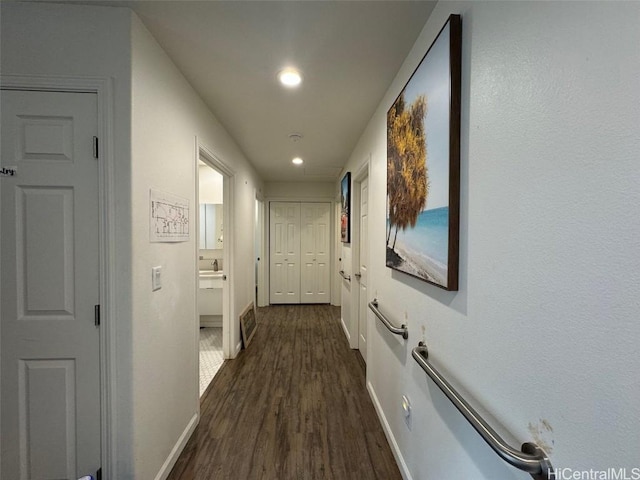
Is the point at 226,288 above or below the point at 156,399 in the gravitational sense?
above

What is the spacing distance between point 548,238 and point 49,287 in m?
1.88

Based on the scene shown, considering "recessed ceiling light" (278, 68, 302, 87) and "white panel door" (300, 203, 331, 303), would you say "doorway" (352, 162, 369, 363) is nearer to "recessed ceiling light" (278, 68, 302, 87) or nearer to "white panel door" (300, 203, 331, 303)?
"recessed ceiling light" (278, 68, 302, 87)

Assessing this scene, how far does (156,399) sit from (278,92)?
6.71 ft

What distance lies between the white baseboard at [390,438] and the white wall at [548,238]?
462mm

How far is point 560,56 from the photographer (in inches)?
23.6

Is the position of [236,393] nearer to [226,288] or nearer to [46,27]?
[226,288]

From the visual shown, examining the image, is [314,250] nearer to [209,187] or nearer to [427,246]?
[209,187]

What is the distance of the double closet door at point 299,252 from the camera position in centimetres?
516

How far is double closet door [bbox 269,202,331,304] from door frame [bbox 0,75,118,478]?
3929mm

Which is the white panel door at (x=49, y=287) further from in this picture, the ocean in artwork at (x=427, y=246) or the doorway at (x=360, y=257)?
the doorway at (x=360, y=257)

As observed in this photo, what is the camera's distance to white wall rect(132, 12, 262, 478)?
4.21ft

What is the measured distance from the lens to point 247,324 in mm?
3424

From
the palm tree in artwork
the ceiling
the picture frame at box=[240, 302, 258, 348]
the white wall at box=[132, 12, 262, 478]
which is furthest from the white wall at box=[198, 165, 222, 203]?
the palm tree in artwork

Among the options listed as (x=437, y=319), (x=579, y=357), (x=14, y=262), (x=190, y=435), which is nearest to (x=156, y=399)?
(x=190, y=435)
